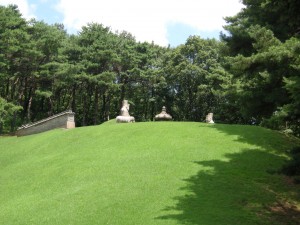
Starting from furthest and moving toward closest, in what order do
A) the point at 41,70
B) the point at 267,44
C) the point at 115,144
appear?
the point at 41,70 → the point at 115,144 → the point at 267,44

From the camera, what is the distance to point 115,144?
760 inches

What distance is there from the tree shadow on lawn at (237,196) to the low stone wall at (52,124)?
1482 cm

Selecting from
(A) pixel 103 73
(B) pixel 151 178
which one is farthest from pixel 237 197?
(A) pixel 103 73

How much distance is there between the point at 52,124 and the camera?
2845 centimetres

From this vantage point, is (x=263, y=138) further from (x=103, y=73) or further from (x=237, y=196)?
(x=103, y=73)

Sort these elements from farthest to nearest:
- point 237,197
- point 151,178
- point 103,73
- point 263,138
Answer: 1. point 103,73
2. point 263,138
3. point 151,178
4. point 237,197

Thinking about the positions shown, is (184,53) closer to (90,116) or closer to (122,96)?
(122,96)

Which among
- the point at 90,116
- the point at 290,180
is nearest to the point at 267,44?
the point at 290,180

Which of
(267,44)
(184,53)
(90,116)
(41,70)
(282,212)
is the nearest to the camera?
(282,212)

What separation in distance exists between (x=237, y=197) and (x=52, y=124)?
19.5 m

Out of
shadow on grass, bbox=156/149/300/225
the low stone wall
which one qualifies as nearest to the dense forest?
the low stone wall

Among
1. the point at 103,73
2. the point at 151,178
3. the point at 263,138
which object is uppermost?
the point at 103,73

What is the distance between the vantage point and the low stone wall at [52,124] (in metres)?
27.7

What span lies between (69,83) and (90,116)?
11183mm
